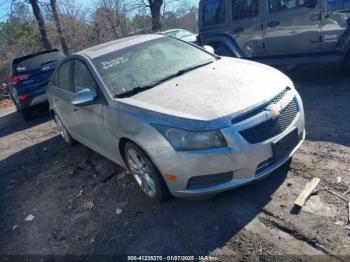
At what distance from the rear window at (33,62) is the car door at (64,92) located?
3671 mm

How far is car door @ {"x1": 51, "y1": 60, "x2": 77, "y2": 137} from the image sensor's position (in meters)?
5.08

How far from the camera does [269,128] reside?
322cm

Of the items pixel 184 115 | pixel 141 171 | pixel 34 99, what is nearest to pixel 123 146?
pixel 141 171

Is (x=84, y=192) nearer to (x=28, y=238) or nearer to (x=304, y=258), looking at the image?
(x=28, y=238)

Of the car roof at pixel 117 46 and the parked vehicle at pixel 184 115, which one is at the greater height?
the car roof at pixel 117 46

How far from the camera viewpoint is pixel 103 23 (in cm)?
1902

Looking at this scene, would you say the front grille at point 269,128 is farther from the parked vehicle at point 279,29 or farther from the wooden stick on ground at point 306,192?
the parked vehicle at point 279,29

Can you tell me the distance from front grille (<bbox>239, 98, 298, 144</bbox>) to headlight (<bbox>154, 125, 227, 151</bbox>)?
0.22 m

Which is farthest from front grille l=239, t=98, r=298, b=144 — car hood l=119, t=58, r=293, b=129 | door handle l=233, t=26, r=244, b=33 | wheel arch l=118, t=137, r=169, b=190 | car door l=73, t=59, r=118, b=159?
door handle l=233, t=26, r=244, b=33

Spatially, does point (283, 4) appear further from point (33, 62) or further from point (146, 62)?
point (33, 62)

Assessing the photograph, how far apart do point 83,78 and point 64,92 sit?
92cm

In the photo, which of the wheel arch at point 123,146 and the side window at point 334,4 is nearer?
the wheel arch at point 123,146

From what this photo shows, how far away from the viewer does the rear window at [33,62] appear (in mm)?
9109

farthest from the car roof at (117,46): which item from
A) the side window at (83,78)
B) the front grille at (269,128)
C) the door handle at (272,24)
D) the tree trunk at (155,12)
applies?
the tree trunk at (155,12)
